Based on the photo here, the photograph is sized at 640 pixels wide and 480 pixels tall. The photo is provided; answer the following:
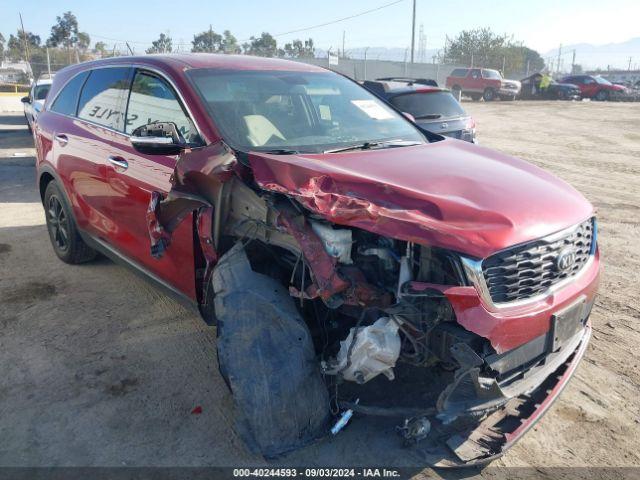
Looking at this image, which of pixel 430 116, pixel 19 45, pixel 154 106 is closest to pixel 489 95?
pixel 430 116

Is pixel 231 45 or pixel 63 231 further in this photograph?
pixel 231 45

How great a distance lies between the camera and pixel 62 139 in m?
4.79

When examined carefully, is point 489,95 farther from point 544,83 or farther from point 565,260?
point 565,260

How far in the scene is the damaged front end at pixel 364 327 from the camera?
7.84 ft

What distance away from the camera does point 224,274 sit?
2961mm

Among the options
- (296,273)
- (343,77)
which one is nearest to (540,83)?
(343,77)

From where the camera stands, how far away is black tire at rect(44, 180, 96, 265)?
503 centimetres

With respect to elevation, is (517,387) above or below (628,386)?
above

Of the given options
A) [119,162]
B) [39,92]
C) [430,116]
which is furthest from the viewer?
[39,92]

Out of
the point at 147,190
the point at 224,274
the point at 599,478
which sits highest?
the point at 147,190

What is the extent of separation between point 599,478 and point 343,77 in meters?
3.39

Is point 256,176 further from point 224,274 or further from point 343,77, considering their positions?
point 343,77

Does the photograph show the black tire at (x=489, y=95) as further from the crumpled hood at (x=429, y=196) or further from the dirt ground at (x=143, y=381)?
the crumpled hood at (x=429, y=196)

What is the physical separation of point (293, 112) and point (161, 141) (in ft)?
3.17
